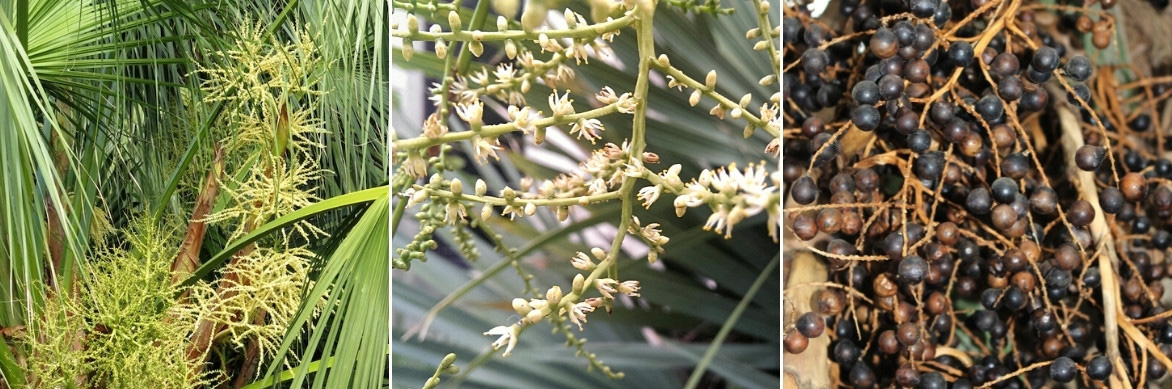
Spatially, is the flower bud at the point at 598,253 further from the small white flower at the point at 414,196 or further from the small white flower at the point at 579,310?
the small white flower at the point at 414,196

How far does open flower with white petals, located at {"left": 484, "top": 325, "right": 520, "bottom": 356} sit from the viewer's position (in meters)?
0.72

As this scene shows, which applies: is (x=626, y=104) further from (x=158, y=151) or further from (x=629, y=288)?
(x=158, y=151)

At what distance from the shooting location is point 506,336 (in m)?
0.74

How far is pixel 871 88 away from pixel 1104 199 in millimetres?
253

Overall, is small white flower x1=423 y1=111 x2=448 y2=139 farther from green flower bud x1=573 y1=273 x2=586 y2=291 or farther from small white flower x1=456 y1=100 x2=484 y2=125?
green flower bud x1=573 y1=273 x2=586 y2=291

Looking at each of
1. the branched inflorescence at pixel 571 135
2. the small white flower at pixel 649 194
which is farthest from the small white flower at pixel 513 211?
the small white flower at pixel 649 194

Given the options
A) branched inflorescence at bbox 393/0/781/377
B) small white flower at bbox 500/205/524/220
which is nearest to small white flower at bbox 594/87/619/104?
branched inflorescence at bbox 393/0/781/377

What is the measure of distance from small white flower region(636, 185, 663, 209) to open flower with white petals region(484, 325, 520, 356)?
15 cm

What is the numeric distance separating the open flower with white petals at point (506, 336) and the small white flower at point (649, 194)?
15 cm

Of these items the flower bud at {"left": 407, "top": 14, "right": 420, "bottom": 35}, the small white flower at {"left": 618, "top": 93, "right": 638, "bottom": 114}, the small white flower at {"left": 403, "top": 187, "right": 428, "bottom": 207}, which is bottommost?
the small white flower at {"left": 403, "top": 187, "right": 428, "bottom": 207}

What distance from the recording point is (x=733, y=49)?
0.72 m

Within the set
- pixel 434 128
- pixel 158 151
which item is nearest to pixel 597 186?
pixel 434 128

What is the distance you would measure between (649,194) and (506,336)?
0.57ft

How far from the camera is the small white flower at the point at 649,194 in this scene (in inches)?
27.4
